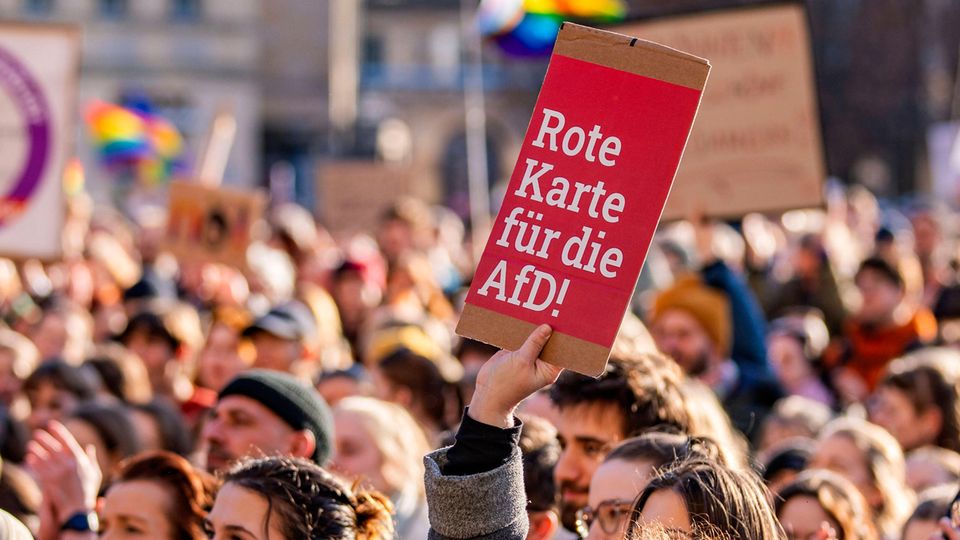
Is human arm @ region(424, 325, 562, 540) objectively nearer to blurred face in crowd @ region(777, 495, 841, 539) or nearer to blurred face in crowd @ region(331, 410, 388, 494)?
blurred face in crowd @ region(777, 495, 841, 539)

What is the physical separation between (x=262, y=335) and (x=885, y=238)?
464cm

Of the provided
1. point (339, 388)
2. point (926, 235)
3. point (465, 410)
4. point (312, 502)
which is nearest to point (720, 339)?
point (339, 388)

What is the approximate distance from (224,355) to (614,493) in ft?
14.3

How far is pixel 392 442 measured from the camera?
5.99 m

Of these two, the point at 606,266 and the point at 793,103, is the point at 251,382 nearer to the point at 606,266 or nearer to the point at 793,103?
the point at 606,266

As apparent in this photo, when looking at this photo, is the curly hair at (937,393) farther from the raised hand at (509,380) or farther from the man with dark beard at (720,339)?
the raised hand at (509,380)

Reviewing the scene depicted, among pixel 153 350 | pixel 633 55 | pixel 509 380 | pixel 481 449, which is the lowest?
pixel 153 350

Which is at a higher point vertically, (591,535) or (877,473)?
(591,535)

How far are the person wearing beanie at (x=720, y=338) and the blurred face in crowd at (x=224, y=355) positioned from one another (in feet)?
6.00

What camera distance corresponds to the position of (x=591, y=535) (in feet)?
13.5

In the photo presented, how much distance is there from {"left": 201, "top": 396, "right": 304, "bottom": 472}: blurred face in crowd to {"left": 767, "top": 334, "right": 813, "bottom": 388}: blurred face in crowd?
144 inches

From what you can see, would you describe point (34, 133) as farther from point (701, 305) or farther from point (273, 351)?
point (701, 305)

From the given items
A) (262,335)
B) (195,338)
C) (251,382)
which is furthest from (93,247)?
(251,382)

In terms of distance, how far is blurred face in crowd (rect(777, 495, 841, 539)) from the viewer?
16.0 feet
